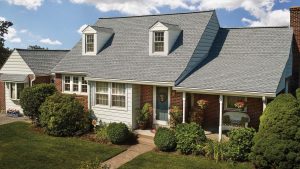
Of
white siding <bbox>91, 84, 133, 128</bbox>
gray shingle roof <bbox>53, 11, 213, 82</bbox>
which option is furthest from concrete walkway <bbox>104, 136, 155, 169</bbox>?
gray shingle roof <bbox>53, 11, 213, 82</bbox>

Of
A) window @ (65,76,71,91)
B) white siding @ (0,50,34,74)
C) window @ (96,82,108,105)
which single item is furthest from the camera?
white siding @ (0,50,34,74)

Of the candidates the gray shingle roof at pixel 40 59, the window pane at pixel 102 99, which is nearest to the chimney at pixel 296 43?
the window pane at pixel 102 99

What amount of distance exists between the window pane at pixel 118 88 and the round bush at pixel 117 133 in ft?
8.48

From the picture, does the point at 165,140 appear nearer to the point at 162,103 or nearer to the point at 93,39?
the point at 162,103

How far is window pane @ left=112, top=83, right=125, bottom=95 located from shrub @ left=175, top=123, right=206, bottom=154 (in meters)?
5.40

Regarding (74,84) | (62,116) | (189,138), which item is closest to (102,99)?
(62,116)

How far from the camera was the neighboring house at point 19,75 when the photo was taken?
2675 centimetres

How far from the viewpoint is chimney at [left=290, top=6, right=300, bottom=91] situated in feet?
71.2

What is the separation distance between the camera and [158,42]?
70.0 ft

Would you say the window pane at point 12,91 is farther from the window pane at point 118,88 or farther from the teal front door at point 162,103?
the teal front door at point 162,103

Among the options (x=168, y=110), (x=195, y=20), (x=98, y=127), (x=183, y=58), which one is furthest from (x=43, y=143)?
(x=195, y=20)

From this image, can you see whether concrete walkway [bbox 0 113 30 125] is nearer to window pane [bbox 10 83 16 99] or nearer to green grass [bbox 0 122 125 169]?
window pane [bbox 10 83 16 99]

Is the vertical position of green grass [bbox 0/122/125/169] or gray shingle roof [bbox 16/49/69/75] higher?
gray shingle roof [bbox 16/49/69/75]

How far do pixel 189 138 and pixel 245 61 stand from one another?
6346 mm
